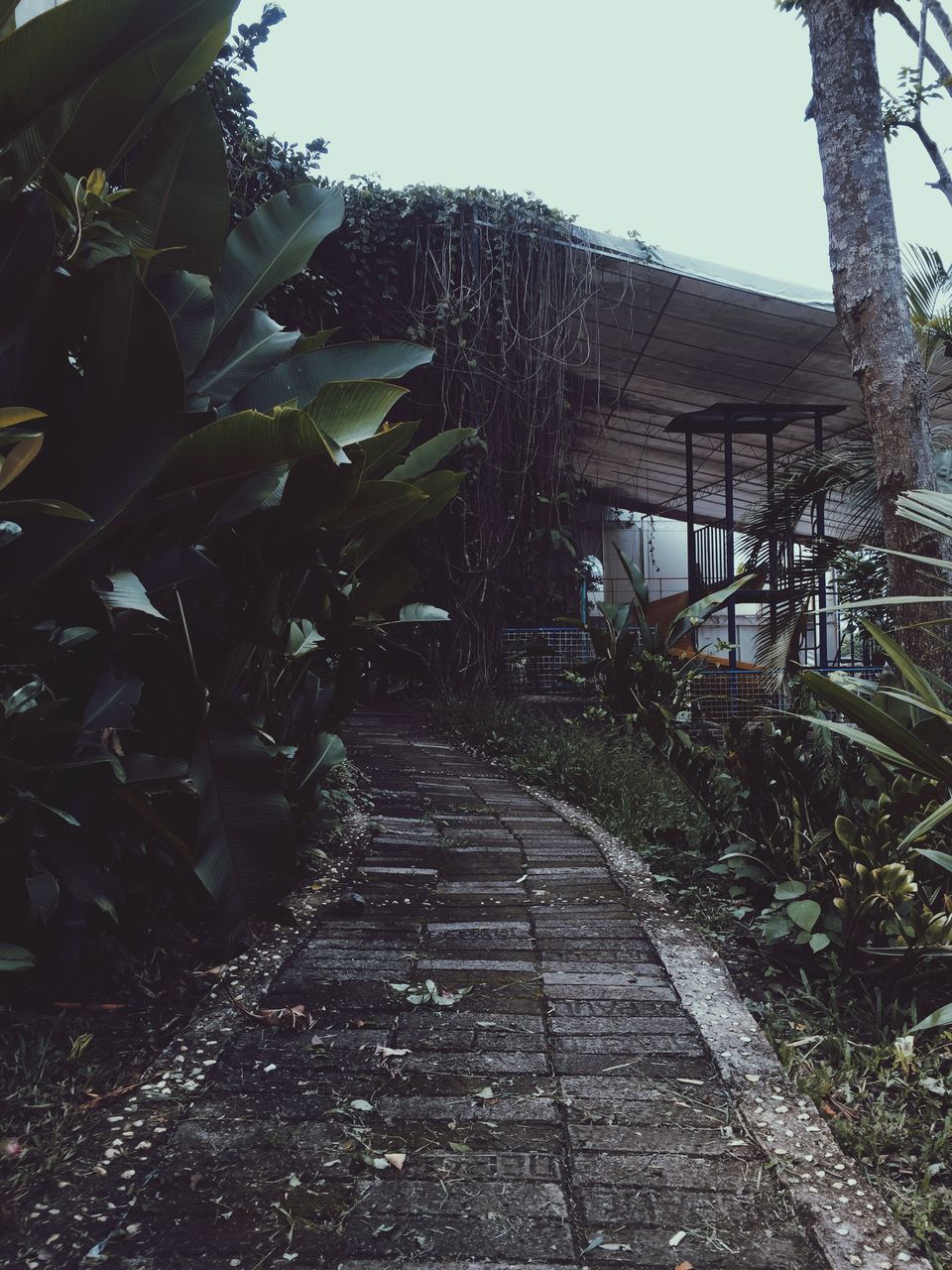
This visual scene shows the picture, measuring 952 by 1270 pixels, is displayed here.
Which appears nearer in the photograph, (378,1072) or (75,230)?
(378,1072)

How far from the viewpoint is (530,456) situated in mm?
7078

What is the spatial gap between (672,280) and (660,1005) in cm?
600

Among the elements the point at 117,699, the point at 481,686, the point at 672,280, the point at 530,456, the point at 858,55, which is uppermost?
the point at 858,55

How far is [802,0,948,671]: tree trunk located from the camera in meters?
4.17

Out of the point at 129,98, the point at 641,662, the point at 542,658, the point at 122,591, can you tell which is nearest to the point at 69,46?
the point at 129,98

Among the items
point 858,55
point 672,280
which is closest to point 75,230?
point 858,55

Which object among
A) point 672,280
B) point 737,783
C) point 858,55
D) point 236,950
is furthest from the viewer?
Answer: point 672,280

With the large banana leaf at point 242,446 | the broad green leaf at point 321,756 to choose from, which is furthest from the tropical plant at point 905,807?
the broad green leaf at point 321,756

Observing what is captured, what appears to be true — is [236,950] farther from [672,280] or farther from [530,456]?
[672,280]

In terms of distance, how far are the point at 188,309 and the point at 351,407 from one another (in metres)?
0.45

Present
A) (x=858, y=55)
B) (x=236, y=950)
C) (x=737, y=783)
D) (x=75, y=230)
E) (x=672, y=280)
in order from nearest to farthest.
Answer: (x=75, y=230) < (x=236, y=950) < (x=737, y=783) < (x=858, y=55) < (x=672, y=280)

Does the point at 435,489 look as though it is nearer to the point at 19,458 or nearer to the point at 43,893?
the point at 19,458

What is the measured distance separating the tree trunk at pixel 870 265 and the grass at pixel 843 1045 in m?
1.79

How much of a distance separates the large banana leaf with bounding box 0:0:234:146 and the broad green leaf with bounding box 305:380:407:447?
69cm
